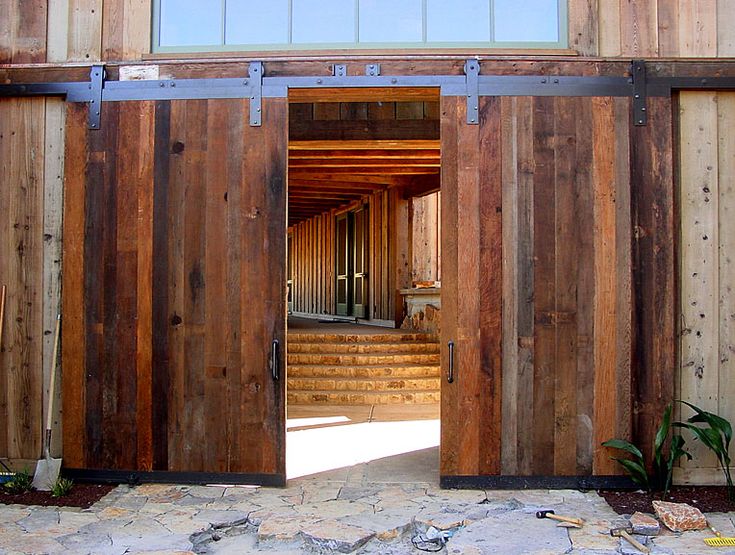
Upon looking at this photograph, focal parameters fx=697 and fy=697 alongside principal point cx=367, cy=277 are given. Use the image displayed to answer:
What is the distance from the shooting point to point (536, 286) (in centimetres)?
430

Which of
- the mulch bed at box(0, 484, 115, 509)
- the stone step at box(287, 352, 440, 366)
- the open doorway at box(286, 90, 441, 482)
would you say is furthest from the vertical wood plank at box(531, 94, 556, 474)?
the stone step at box(287, 352, 440, 366)

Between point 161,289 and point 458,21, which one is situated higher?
point 458,21

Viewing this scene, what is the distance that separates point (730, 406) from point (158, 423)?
3.54 metres

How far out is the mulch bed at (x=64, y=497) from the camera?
158 inches

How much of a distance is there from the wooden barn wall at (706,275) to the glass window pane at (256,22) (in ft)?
8.55

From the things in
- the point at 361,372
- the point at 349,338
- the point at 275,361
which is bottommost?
the point at 361,372

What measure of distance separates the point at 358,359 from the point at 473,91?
457 centimetres

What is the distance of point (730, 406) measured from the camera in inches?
169

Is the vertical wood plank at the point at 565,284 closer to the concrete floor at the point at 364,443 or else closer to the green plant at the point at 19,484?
the concrete floor at the point at 364,443

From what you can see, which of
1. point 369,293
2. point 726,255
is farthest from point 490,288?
point 369,293

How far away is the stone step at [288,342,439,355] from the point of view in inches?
342

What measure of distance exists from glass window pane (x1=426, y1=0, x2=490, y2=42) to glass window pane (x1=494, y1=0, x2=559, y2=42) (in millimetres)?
94

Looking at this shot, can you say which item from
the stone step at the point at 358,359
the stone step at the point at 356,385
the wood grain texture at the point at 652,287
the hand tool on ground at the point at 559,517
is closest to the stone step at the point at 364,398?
the stone step at the point at 356,385

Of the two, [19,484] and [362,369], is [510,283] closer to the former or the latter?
[19,484]
